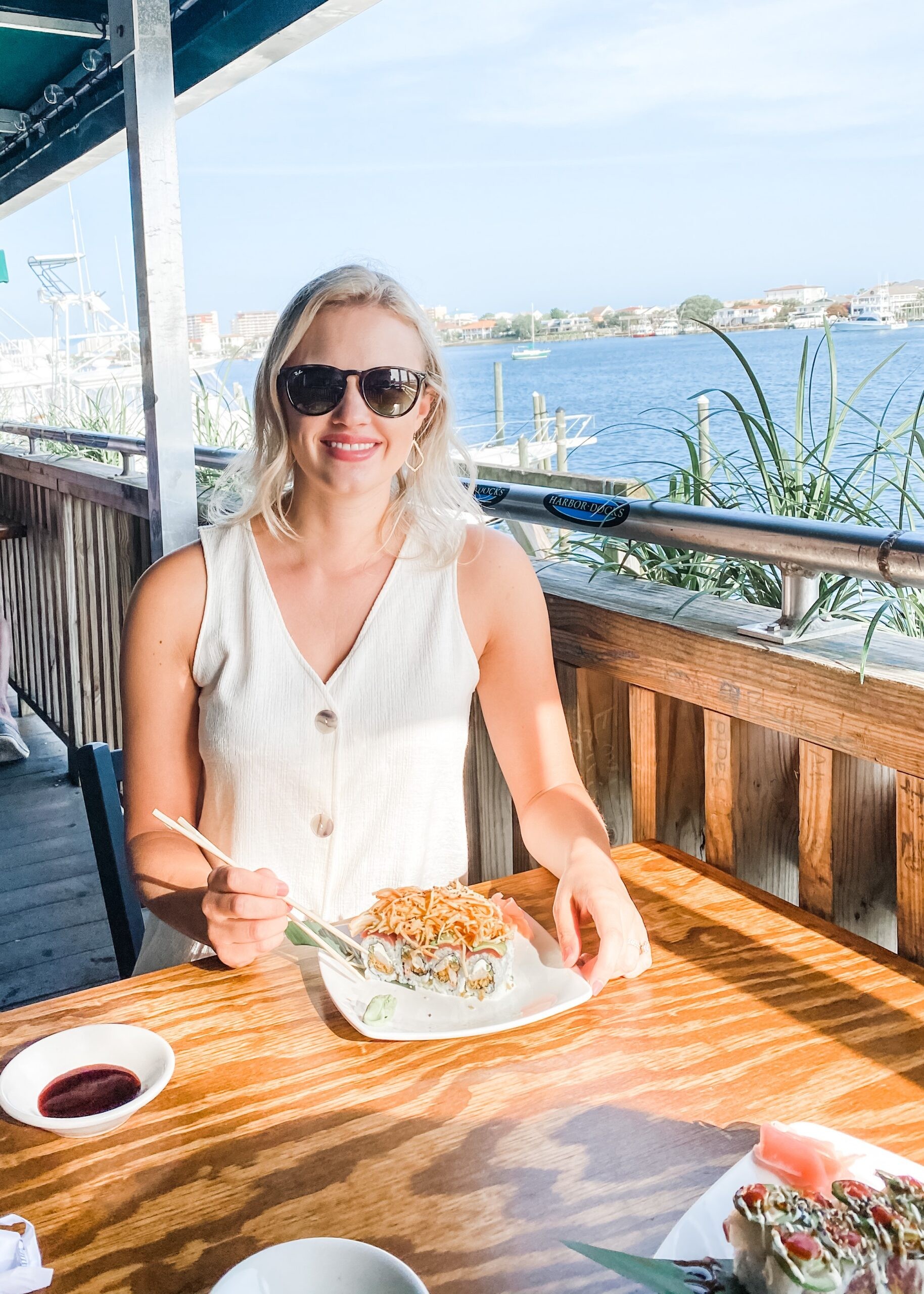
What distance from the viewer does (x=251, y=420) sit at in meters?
1.77

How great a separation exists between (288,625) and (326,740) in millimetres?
185

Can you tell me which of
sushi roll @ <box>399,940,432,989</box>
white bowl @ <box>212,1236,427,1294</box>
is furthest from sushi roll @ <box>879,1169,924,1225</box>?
sushi roll @ <box>399,940,432,989</box>

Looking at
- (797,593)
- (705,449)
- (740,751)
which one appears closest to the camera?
(797,593)

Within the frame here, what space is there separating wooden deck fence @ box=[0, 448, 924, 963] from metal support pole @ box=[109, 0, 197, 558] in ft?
3.27

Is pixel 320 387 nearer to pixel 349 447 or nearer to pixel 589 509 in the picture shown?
pixel 349 447

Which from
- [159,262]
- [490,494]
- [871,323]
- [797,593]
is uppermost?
[159,262]

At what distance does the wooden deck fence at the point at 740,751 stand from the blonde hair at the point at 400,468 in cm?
23

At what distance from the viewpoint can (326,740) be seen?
1555mm

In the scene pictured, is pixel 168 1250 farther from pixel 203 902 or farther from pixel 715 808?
pixel 715 808

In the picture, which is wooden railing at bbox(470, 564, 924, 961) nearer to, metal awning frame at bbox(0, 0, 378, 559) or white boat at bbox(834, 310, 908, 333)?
white boat at bbox(834, 310, 908, 333)

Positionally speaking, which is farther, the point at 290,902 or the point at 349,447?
the point at 349,447

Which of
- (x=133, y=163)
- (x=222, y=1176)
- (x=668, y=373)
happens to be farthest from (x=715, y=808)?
(x=668, y=373)

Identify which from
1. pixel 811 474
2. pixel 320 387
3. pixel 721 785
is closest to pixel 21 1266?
pixel 721 785

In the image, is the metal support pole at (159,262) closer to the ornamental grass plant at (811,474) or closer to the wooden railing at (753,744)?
the wooden railing at (753,744)
